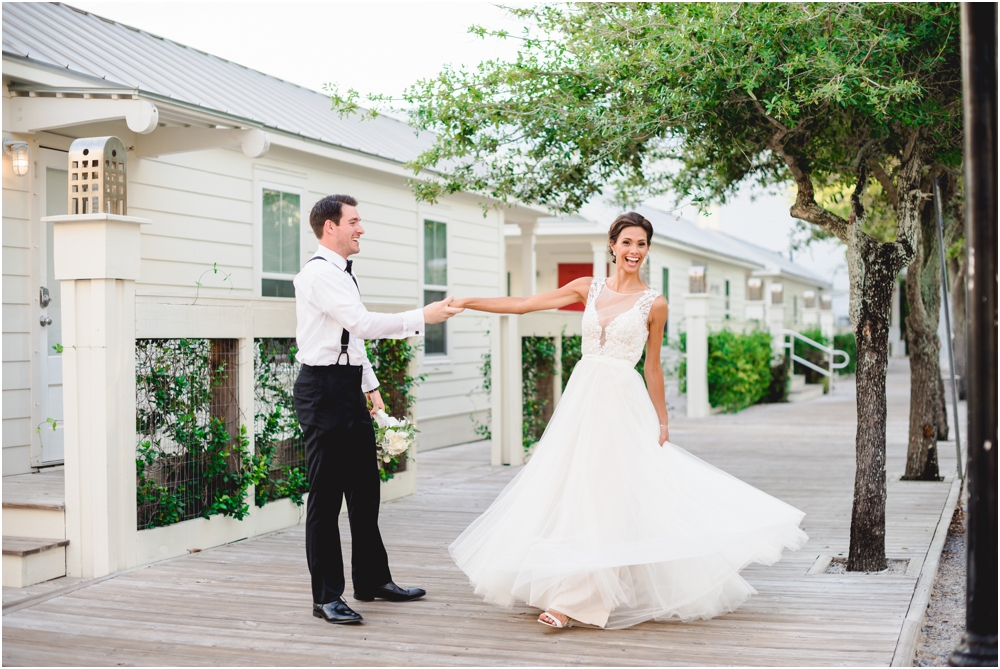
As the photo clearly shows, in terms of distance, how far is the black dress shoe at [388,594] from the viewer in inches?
A: 208

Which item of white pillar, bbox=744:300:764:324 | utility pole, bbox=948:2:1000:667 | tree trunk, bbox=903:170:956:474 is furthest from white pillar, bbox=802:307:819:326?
utility pole, bbox=948:2:1000:667

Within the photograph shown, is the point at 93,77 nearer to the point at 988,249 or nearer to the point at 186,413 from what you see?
the point at 186,413

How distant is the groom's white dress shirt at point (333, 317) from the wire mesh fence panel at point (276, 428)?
2285mm

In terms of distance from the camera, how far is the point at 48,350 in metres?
7.79

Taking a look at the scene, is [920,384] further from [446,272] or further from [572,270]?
[572,270]

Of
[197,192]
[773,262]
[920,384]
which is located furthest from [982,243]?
[773,262]

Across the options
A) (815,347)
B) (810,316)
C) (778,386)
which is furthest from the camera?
(810,316)

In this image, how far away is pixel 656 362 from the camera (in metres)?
5.05

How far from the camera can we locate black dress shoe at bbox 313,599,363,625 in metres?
4.80

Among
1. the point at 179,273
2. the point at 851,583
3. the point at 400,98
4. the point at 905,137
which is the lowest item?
the point at 851,583

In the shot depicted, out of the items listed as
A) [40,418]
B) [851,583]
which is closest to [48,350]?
[40,418]

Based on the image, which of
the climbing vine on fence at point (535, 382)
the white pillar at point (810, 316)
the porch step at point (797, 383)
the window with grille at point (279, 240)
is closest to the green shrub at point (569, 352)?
the climbing vine on fence at point (535, 382)

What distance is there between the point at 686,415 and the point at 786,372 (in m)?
4.54

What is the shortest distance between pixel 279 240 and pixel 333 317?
589 cm
